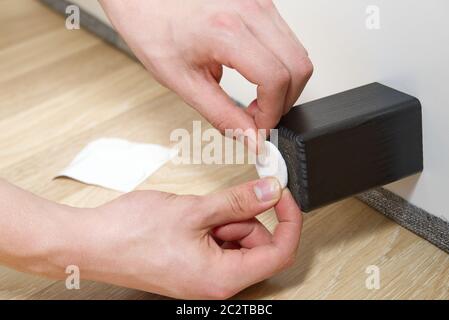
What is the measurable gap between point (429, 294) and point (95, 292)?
0.38 meters

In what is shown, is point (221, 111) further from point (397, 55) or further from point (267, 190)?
point (397, 55)

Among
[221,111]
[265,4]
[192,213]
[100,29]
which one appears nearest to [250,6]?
[265,4]

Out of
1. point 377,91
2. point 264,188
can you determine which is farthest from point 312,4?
point 264,188

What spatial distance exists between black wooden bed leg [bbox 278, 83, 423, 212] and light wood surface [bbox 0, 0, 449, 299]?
0.31 feet

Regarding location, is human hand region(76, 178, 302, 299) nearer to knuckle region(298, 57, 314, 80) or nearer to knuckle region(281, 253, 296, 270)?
knuckle region(281, 253, 296, 270)

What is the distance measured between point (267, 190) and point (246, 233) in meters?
0.06

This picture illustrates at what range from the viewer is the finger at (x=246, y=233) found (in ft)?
2.55

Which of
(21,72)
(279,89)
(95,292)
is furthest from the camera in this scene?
(21,72)

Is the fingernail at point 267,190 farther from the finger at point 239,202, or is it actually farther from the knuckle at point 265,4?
the knuckle at point 265,4

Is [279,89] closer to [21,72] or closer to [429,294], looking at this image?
[429,294]

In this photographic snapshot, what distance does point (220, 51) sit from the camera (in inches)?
29.3

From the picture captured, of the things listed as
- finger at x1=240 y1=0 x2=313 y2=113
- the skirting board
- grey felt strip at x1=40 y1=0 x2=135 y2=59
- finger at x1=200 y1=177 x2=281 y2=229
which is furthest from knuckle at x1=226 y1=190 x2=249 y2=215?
grey felt strip at x1=40 y1=0 x2=135 y2=59

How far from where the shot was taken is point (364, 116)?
75 cm

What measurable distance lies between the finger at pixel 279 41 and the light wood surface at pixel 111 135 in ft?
0.68
